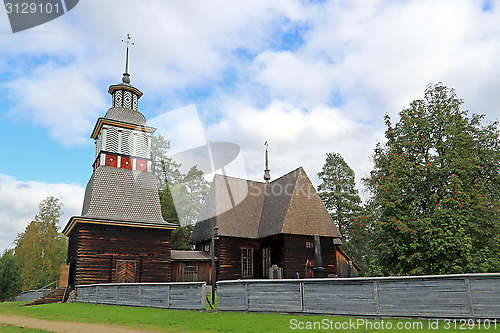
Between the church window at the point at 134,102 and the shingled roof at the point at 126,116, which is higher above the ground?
the church window at the point at 134,102

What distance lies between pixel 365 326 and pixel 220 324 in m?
4.17

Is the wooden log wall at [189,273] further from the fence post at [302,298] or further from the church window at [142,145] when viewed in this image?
the fence post at [302,298]

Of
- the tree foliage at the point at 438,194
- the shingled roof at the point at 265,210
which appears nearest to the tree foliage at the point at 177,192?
the shingled roof at the point at 265,210

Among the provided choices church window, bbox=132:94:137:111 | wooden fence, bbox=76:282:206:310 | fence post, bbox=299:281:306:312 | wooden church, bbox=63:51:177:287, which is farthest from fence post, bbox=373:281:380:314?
church window, bbox=132:94:137:111

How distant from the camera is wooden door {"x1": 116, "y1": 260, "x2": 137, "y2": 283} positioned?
953 inches

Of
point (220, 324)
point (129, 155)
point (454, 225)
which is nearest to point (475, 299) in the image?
point (220, 324)

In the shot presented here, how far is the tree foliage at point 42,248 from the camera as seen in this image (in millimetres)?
47000

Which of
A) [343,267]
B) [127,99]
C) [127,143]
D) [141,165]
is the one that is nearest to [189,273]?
[141,165]

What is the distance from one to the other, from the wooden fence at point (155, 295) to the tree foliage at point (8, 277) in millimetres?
24029

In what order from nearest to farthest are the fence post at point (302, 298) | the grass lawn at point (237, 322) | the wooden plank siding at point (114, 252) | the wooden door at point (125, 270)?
the grass lawn at point (237, 322) → the fence post at point (302, 298) → the wooden plank siding at point (114, 252) → the wooden door at point (125, 270)

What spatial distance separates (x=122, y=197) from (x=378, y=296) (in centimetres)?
2059

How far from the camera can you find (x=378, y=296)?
1041 centimetres

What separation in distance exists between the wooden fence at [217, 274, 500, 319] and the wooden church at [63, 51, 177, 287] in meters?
13.0

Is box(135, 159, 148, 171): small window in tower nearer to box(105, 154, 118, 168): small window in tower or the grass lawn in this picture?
box(105, 154, 118, 168): small window in tower
